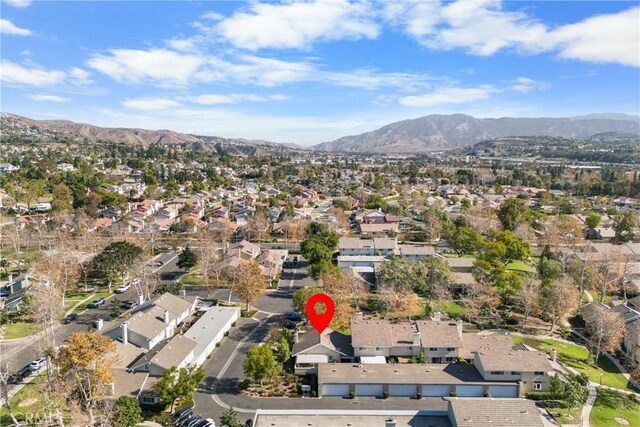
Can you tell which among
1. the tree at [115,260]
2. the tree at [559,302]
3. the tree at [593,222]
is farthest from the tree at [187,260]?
the tree at [593,222]

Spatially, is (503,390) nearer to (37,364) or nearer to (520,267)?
(520,267)

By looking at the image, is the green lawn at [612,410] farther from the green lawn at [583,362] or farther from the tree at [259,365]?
the tree at [259,365]

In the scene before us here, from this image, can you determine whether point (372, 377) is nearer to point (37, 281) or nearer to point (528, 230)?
point (37, 281)

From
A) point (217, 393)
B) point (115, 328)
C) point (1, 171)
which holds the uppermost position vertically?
point (1, 171)

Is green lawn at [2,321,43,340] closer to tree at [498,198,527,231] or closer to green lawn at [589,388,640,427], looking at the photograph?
green lawn at [589,388,640,427]

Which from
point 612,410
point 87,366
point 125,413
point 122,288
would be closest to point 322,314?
point 125,413

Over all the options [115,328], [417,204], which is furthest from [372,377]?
[417,204]
